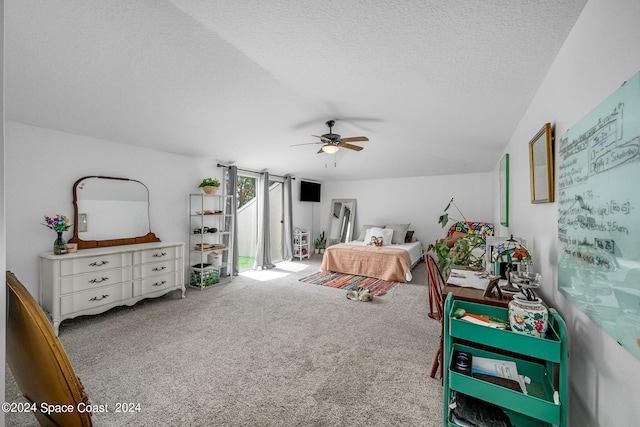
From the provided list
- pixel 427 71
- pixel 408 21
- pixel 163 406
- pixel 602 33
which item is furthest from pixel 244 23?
pixel 163 406

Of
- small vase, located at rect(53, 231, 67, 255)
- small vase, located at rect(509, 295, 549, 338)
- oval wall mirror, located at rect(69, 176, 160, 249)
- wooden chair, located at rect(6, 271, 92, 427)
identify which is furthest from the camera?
oval wall mirror, located at rect(69, 176, 160, 249)

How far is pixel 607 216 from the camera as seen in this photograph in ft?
3.01

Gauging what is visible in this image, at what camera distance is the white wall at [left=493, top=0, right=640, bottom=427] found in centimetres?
86

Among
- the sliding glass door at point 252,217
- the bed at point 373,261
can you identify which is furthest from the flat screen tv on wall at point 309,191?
the bed at point 373,261

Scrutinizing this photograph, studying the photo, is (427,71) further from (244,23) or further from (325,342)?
(325,342)

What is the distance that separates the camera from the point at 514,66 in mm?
1705

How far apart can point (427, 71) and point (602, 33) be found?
99cm

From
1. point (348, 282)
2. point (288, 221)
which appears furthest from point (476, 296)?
point (288, 221)

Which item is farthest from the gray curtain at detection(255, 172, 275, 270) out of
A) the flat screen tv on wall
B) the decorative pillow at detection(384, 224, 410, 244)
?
the decorative pillow at detection(384, 224, 410, 244)

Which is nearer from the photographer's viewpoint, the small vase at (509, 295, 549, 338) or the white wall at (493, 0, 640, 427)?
the white wall at (493, 0, 640, 427)

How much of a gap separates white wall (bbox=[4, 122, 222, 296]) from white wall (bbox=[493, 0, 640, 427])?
4.44 metres

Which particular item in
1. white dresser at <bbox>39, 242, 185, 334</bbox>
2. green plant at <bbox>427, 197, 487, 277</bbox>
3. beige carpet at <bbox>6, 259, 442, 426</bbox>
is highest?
green plant at <bbox>427, 197, 487, 277</bbox>

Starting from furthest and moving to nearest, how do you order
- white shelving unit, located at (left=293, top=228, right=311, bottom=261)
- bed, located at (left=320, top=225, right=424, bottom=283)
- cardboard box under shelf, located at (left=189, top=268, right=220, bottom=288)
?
white shelving unit, located at (left=293, top=228, right=311, bottom=261) → bed, located at (left=320, top=225, right=424, bottom=283) → cardboard box under shelf, located at (left=189, top=268, right=220, bottom=288)

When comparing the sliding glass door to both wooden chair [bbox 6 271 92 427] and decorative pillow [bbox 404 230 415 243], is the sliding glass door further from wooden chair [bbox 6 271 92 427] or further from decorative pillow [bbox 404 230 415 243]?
wooden chair [bbox 6 271 92 427]
